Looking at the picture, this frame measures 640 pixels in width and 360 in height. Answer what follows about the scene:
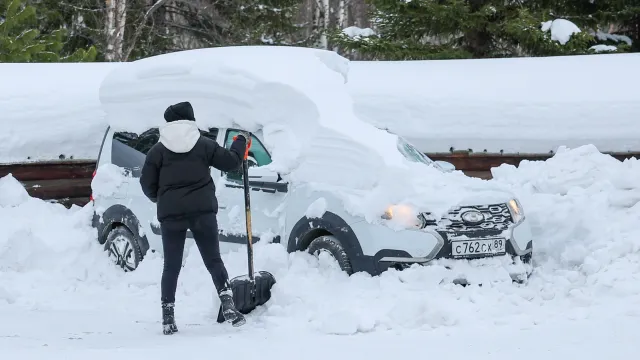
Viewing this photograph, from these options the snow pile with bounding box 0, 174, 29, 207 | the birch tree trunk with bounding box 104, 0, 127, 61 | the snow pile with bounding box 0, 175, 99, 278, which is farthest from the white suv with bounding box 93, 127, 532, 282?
the birch tree trunk with bounding box 104, 0, 127, 61

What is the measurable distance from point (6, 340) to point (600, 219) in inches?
216

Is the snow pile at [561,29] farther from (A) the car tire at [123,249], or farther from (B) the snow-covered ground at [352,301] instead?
(A) the car tire at [123,249]

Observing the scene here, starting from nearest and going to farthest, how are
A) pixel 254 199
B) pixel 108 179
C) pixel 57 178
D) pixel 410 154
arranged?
pixel 254 199 → pixel 410 154 → pixel 108 179 → pixel 57 178

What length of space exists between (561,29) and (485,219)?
27.1ft

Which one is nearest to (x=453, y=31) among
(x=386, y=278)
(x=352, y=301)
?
(x=386, y=278)

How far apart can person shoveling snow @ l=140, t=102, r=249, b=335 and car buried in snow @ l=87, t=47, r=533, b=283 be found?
1.07 metres

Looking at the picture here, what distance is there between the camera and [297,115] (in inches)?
Answer: 317

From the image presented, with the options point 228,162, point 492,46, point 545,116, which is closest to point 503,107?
point 545,116

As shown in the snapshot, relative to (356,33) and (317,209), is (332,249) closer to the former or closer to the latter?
(317,209)

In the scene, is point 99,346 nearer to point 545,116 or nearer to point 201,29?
point 545,116

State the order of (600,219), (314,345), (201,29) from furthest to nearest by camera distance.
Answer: (201,29) → (600,219) → (314,345)

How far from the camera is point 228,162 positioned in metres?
6.58

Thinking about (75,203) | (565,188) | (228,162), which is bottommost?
(75,203)

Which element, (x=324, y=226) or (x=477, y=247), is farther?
(x=324, y=226)
